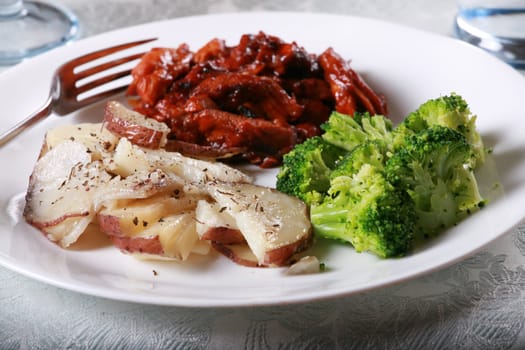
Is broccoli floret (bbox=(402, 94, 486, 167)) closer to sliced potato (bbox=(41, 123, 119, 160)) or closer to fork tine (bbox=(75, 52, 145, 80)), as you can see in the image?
sliced potato (bbox=(41, 123, 119, 160))

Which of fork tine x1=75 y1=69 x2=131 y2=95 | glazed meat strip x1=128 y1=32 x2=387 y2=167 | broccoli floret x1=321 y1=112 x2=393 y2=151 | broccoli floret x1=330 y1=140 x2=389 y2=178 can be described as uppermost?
broccoli floret x1=330 y1=140 x2=389 y2=178

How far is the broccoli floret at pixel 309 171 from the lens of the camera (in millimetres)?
3951

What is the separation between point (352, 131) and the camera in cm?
422

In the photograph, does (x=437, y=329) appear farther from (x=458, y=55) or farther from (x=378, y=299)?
(x=458, y=55)

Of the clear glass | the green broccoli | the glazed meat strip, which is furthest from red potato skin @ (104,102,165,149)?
the clear glass

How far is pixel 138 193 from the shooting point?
12.1 ft

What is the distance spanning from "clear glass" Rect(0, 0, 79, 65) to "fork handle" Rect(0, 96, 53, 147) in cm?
162

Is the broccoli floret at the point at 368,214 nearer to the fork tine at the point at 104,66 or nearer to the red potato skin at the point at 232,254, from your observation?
the red potato skin at the point at 232,254

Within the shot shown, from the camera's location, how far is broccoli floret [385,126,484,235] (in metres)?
3.64

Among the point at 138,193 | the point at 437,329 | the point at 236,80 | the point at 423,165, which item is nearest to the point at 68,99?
the point at 236,80

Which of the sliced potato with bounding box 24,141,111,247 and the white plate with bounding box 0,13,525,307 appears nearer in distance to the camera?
the white plate with bounding box 0,13,525,307

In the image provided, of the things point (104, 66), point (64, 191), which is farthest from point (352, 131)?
point (104, 66)

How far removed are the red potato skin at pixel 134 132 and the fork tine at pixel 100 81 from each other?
73cm

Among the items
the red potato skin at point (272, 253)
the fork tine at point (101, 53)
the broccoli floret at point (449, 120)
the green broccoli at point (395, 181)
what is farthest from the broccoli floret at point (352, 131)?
the fork tine at point (101, 53)
